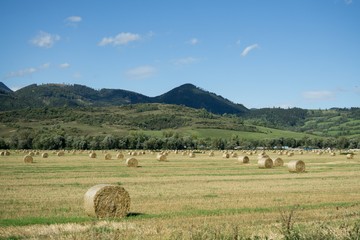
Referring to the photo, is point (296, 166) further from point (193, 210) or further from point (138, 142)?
point (138, 142)

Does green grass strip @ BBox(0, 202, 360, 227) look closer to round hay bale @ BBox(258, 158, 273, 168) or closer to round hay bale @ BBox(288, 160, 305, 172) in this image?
round hay bale @ BBox(288, 160, 305, 172)

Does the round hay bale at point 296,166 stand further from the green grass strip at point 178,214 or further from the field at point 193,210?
the green grass strip at point 178,214

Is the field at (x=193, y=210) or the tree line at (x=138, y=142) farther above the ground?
the tree line at (x=138, y=142)

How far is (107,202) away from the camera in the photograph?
17.3 metres

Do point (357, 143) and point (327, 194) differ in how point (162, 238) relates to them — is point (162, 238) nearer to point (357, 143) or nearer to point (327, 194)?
point (327, 194)

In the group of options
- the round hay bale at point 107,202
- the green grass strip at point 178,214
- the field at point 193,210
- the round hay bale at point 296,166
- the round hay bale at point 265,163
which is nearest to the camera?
the field at point 193,210

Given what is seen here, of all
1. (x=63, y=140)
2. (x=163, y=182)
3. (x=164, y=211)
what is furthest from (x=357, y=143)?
(x=164, y=211)

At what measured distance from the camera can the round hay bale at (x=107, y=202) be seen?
55.9 ft

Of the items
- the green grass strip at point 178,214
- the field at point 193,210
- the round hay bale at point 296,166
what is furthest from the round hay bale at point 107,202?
the round hay bale at point 296,166

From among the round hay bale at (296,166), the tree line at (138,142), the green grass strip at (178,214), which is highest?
the tree line at (138,142)

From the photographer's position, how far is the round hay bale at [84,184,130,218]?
55.9 feet

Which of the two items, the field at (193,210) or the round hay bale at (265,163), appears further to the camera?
the round hay bale at (265,163)

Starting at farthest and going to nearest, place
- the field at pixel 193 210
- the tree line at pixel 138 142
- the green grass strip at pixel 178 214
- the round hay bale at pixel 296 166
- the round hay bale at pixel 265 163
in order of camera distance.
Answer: the tree line at pixel 138 142
the round hay bale at pixel 265 163
the round hay bale at pixel 296 166
the green grass strip at pixel 178 214
the field at pixel 193 210

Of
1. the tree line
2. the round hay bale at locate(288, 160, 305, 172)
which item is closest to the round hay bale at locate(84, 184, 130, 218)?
the round hay bale at locate(288, 160, 305, 172)
